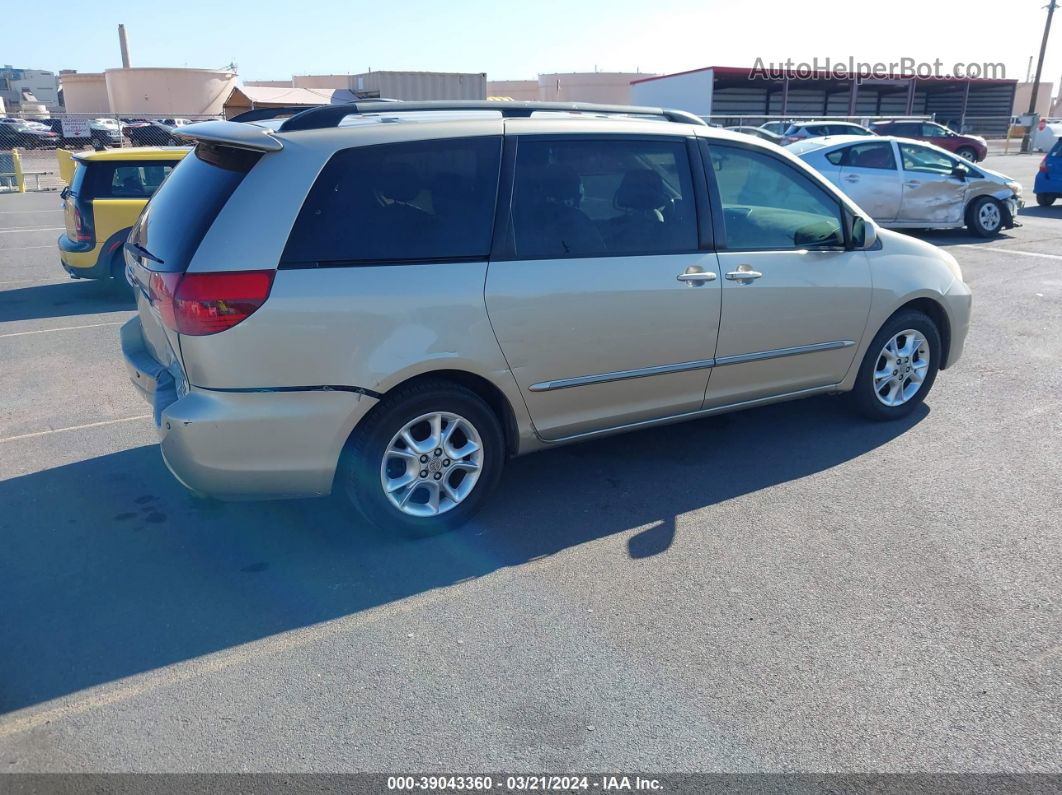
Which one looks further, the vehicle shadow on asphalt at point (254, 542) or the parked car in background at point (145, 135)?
the parked car in background at point (145, 135)

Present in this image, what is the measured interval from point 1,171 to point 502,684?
88.3ft

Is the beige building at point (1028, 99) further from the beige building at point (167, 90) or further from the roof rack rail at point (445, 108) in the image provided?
the roof rack rail at point (445, 108)

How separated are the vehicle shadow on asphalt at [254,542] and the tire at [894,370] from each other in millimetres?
185

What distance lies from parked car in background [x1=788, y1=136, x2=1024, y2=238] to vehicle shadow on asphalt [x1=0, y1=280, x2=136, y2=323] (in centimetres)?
1007

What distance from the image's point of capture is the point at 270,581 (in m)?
3.85

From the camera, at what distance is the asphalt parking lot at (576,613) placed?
9.51 ft

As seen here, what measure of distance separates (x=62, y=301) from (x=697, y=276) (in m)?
7.97

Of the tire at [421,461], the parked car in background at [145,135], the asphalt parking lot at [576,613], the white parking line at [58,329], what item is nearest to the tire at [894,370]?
the asphalt parking lot at [576,613]

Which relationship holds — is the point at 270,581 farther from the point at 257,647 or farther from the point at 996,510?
the point at 996,510

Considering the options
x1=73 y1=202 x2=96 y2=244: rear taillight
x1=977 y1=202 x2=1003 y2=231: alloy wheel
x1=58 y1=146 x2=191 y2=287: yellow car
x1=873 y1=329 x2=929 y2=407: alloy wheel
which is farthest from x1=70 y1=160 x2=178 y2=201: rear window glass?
x1=977 y1=202 x2=1003 y2=231: alloy wheel

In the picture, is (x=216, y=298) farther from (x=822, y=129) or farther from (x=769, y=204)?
(x=822, y=129)

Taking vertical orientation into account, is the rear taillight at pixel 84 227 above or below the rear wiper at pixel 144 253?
below

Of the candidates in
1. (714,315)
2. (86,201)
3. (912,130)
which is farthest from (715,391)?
(912,130)

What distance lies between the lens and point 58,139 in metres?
37.8
